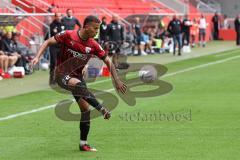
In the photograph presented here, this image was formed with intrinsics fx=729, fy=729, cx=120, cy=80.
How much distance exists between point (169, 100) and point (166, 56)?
1746 cm

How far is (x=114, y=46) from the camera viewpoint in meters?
25.5

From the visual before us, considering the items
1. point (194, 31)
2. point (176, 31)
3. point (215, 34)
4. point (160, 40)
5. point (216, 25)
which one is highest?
point (176, 31)

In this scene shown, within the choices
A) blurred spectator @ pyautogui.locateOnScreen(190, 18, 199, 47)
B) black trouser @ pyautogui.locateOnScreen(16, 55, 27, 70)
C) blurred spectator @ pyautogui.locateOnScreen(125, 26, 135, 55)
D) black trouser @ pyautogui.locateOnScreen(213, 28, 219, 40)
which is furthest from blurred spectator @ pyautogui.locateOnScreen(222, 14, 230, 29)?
black trouser @ pyautogui.locateOnScreen(16, 55, 27, 70)

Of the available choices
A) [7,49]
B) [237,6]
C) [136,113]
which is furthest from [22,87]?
[237,6]

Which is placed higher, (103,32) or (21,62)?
(103,32)

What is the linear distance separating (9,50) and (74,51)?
13.8m

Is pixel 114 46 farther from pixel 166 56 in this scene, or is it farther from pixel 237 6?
pixel 237 6

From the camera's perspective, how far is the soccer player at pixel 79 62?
980cm

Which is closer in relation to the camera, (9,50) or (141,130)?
(141,130)

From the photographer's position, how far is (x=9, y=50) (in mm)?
23281

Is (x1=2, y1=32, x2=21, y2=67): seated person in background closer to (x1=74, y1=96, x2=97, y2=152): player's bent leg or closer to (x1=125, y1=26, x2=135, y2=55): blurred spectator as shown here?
(x1=125, y1=26, x2=135, y2=55): blurred spectator

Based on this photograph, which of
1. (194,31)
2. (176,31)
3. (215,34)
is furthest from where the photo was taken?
(215,34)

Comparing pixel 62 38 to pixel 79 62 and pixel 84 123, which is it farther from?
pixel 84 123

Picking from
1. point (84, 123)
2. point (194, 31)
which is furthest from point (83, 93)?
point (194, 31)
